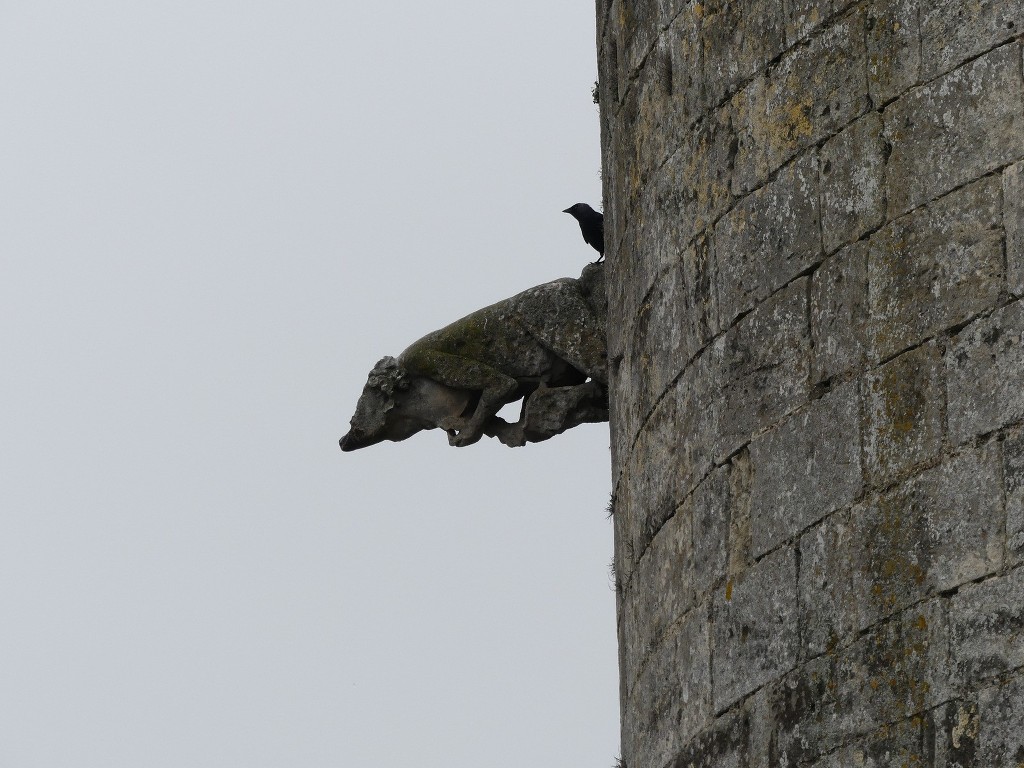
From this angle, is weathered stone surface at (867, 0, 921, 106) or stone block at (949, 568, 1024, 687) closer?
stone block at (949, 568, 1024, 687)

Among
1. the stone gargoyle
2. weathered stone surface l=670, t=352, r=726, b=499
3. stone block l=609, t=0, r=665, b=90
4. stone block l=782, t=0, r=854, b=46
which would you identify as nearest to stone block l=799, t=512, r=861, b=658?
weathered stone surface l=670, t=352, r=726, b=499

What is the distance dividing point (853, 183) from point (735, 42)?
0.74m

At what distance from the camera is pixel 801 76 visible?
5.37m

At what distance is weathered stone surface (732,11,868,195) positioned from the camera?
519cm

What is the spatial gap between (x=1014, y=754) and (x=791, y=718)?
72cm

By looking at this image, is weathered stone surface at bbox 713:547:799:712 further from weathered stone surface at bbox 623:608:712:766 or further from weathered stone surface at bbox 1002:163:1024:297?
weathered stone surface at bbox 1002:163:1024:297

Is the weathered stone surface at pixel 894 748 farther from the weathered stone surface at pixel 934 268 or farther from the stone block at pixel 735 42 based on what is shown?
the stone block at pixel 735 42

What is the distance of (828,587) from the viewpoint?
16.1 feet

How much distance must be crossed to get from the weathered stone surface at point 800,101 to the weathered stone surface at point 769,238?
6 centimetres

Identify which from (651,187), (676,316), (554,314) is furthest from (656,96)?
(554,314)

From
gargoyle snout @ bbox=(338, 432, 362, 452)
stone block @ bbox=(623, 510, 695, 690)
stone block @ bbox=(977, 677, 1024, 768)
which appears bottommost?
stone block @ bbox=(977, 677, 1024, 768)

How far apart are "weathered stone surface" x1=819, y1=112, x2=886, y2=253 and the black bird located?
2.05m

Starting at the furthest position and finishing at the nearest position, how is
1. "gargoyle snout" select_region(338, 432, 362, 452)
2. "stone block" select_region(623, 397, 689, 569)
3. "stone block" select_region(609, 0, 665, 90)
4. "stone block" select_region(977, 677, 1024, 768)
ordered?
"gargoyle snout" select_region(338, 432, 362, 452)
"stone block" select_region(609, 0, 665, 90)
"stone block" select_region(623, 397, 689, 569)
"stone block" select_region(977, 677, 1024, 768)

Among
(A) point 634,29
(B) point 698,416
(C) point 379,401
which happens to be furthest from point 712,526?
(C) point 379,401
